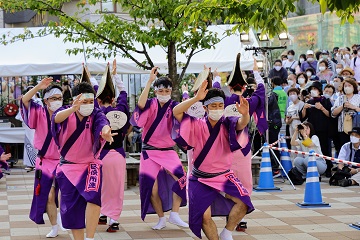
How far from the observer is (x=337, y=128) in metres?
15.8

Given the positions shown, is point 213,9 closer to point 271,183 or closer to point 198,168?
point 198,168

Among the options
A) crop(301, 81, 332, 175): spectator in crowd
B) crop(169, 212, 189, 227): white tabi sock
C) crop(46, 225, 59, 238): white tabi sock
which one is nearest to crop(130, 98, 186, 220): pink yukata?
crop(169, 212, 189, 227): white tabi sock

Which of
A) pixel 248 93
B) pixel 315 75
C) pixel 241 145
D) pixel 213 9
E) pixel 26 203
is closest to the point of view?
pixel 241 145

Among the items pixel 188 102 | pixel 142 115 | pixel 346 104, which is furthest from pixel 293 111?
pixel 188 102

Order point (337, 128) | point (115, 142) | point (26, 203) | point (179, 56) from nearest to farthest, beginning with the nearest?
point (115, 142)
point (26, 203)
point (337, 128)
point (179, 56)

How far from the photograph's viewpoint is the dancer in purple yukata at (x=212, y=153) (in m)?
8.30

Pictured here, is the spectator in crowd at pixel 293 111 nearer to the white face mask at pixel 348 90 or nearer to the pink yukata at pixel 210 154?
the white face mask at pixel 348 90

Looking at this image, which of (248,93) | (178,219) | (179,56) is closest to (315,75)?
(179,56)

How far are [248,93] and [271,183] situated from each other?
9.84ft

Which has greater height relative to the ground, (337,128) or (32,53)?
(32,53)

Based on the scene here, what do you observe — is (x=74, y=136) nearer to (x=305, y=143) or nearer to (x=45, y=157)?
(x=45, y=157)

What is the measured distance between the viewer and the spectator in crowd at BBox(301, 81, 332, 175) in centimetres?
1584

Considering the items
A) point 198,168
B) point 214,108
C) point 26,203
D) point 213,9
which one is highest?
point 213,9

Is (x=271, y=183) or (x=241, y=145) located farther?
(x=271, y=183)
